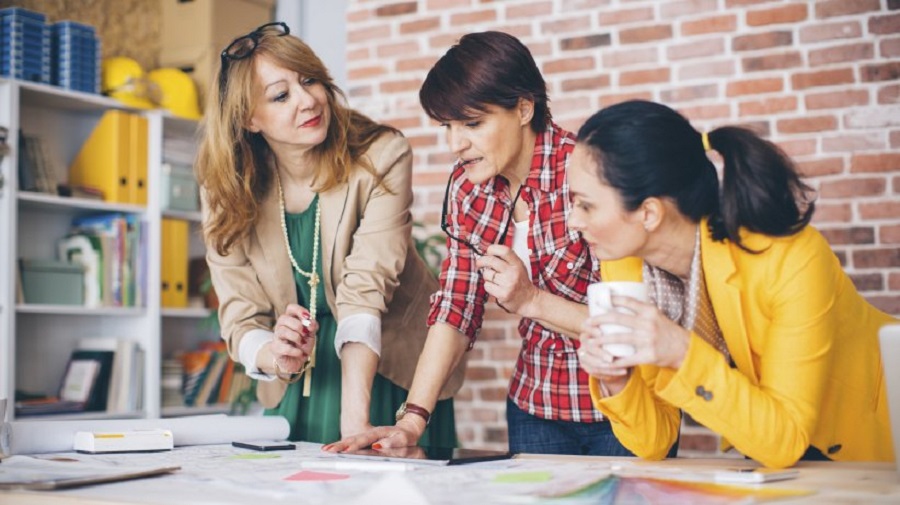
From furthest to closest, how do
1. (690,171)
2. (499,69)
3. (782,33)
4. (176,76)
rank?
1. (176,76)
2. (782,33)
3. (499,69)
4. (690,171)

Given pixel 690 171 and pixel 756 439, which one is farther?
pixel 690 171

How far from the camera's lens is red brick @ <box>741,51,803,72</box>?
3.16m

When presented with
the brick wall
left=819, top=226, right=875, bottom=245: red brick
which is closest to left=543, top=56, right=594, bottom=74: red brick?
the brick wall

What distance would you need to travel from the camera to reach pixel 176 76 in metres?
4.21

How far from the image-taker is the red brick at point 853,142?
3.04 meters

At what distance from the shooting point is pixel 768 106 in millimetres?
3189

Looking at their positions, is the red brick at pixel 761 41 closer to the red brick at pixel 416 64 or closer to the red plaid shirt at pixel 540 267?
the red brick at pixel 416 64

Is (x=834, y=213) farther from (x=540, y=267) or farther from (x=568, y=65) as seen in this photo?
(x=540, y=267)

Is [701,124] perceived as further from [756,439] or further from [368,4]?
[756,439]

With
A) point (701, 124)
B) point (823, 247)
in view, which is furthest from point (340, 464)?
point (701, 124)

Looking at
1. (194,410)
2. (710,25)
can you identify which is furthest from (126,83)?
(710,25)

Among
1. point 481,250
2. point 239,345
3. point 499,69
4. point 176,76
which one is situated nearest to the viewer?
point 499,69

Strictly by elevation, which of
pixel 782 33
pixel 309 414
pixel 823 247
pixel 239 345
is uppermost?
pixel 782 33

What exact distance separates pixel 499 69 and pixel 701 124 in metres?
1.64
